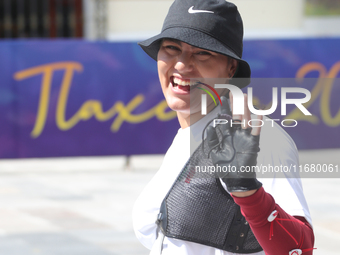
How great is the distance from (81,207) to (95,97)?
3.35 m

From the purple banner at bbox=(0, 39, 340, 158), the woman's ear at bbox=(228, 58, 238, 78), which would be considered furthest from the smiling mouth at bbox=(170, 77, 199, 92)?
the purple banner at bbox=(0, 39, 340, 158)

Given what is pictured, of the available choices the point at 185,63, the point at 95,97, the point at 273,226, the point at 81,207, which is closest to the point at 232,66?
the point at 185,63

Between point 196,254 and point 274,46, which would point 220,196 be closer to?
point 196,254

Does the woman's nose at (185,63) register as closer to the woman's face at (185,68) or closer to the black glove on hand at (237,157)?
the woman's face at (185,68)

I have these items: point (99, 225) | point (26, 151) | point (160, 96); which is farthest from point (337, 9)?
point (99, 225)

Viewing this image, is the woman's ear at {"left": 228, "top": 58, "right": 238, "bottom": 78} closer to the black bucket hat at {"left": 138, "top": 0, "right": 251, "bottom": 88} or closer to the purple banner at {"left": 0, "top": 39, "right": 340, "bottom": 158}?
the black bucket hat at {"left": 138, "top": 0, "right": 251, "bottom": 88}

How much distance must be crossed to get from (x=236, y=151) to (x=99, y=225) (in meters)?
5.23

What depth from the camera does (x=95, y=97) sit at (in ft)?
33.6

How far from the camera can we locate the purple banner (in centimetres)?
1009

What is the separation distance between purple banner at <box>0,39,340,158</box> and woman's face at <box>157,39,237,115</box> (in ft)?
26.8

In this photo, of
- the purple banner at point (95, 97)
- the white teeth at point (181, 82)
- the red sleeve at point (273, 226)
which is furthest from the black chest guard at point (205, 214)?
the purple banner at point (95, 97)

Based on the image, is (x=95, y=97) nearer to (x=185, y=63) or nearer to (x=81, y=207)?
(x=81, y=207)

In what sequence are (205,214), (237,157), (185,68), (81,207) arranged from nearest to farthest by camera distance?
(237,157), (205,214), (185,68), (81,207)

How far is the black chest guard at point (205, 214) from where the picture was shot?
1.77m
